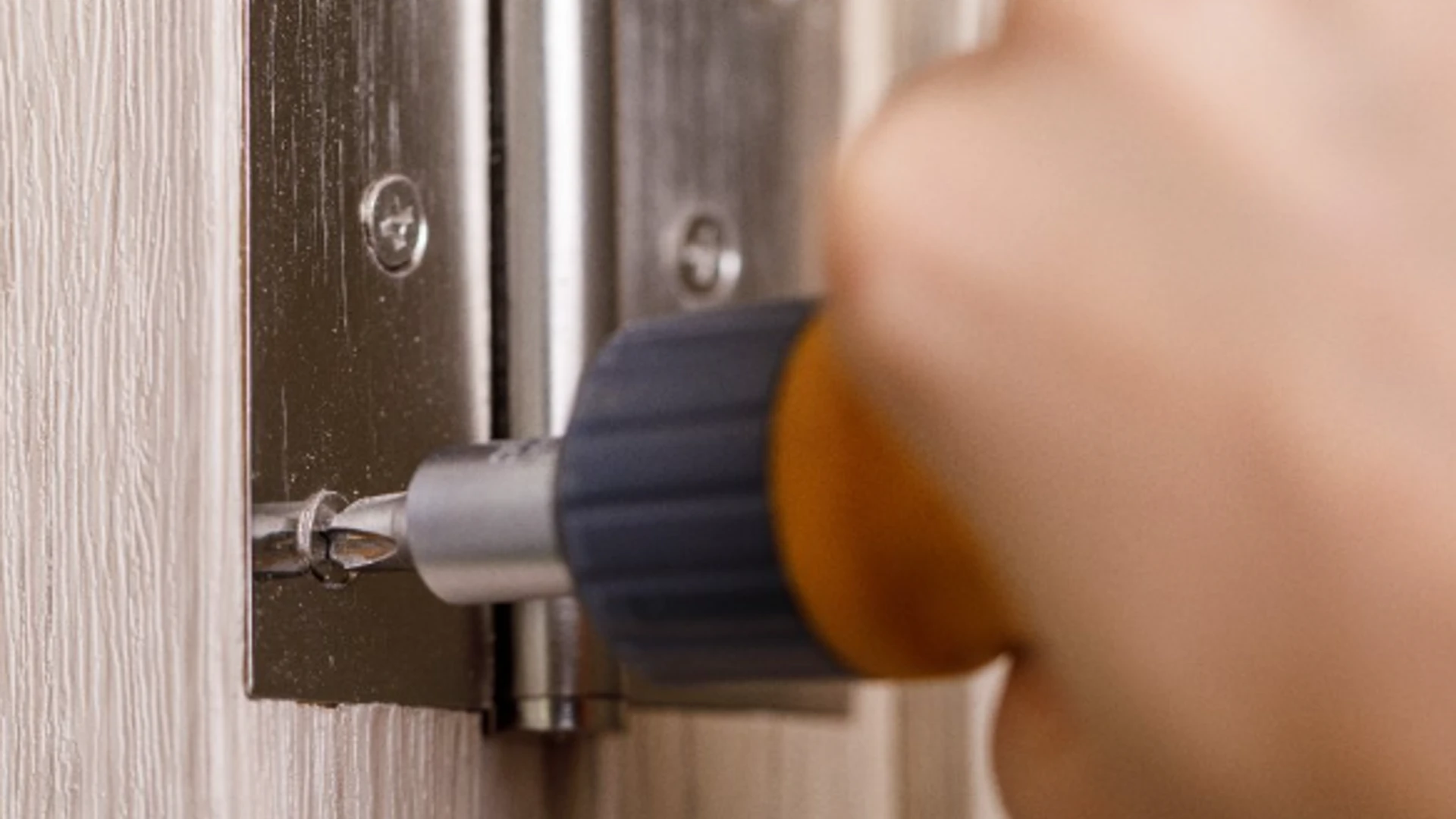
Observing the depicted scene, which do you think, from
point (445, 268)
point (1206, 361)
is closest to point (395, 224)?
point (445, 268)

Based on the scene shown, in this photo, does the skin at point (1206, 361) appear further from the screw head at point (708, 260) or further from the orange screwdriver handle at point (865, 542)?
the screw head at point (708, 260)

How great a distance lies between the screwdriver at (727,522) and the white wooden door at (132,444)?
2 cm

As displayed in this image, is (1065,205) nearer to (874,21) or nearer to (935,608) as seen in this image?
(935,608)

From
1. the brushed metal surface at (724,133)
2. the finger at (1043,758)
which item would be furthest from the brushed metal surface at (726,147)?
the finger at (1043,758)

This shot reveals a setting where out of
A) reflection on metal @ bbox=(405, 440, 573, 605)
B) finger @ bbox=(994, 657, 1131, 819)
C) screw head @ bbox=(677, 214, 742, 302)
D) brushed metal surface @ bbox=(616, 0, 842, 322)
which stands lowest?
finger @ bbox=(994, 657, 1131, 819)

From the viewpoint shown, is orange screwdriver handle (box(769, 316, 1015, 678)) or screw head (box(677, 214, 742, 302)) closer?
orange screwdriver handle (box(769, 316, 1015, 678))

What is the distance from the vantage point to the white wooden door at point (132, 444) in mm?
191

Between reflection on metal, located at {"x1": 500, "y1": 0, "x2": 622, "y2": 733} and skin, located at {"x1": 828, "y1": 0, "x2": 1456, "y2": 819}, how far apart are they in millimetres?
104

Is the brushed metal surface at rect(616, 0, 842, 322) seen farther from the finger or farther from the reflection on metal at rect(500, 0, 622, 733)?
the finger

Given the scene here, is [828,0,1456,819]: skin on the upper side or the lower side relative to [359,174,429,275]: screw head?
lower

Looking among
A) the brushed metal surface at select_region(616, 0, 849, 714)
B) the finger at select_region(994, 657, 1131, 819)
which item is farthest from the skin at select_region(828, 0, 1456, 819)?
the brushed metal surface at select_region(616, 0, 849, 714)

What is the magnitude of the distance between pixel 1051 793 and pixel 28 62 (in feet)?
0.40

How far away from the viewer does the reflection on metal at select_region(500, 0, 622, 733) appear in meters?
0.25

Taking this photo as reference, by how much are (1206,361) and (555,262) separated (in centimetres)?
13
